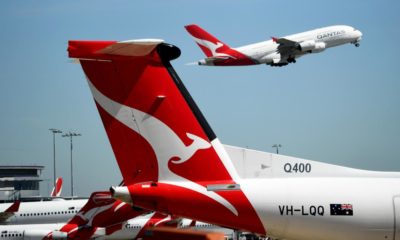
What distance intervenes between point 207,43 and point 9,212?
994 inches

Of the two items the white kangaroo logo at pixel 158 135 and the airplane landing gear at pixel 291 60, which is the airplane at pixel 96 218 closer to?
the white kangaroo logo at pixel 158 135

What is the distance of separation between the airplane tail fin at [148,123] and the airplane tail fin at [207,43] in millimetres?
41114

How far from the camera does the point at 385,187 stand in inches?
384

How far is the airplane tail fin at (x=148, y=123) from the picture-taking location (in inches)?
392

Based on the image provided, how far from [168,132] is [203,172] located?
96 centimetres

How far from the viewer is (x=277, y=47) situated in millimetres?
51969

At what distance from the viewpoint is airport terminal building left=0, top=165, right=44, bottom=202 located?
105 m

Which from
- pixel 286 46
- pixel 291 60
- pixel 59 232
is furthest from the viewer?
pixel 291 60

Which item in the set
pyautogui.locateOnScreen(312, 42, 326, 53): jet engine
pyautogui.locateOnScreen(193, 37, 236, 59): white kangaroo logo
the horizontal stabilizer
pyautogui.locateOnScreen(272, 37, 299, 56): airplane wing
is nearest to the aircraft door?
the horizontal stabilizer

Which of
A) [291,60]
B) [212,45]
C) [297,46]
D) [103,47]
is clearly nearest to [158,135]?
[103,47]

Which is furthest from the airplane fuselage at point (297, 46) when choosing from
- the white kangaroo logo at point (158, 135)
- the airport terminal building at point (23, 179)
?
the airport terminal building at point (23, 179)

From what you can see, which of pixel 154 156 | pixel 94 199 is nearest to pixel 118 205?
pixel 94 199

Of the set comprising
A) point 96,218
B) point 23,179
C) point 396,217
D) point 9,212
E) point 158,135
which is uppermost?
point 23,179

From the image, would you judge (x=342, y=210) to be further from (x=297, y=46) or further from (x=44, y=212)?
(x=297, y=46)
